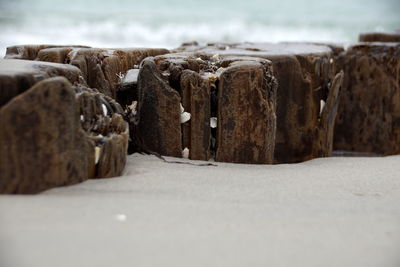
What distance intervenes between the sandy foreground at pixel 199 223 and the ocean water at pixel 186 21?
7.26 meters

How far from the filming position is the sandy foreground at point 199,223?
0.89m

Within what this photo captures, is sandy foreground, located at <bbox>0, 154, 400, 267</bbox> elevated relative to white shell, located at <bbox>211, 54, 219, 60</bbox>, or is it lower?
lower

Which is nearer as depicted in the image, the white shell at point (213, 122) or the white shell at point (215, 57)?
the white shell at point (213, 122)

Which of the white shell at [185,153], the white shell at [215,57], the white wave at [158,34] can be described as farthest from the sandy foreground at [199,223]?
the white wave at [158,34]

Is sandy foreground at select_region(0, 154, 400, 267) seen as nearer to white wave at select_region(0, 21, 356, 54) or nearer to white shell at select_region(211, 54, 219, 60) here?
white shell at select_region(211, 54, 219, 60)

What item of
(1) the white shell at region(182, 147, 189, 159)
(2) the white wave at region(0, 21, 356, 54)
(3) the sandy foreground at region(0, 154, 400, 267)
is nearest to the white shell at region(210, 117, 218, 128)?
(1) the white shell at region(182, 147, 189, 159)

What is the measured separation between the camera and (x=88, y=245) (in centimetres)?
91

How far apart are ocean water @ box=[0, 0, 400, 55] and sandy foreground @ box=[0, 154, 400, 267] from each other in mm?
7263

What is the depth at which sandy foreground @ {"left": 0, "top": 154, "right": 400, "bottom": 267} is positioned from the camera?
0.89 m

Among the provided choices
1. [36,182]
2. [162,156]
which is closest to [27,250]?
[36,182]

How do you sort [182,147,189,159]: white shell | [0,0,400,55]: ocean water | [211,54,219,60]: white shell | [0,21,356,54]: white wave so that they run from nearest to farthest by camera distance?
[182,147,189,159]: white shell
[211,54,219,60]: white shell
[0,21,356,54]: white wave
[0,0,400,55]: ocean water

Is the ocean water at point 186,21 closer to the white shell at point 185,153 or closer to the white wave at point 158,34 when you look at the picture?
the white wave at point 158,34

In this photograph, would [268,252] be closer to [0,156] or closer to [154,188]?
[154,188]

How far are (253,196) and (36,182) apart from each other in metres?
0.61
